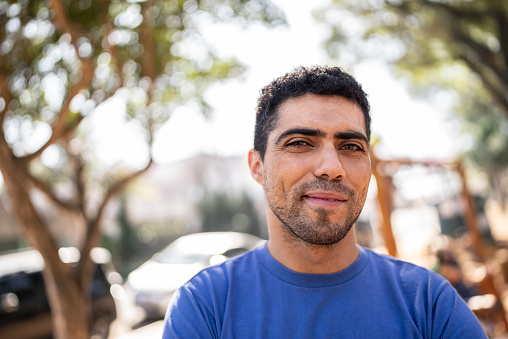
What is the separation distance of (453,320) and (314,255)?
0.49m

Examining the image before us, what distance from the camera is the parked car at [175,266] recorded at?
30.4ft

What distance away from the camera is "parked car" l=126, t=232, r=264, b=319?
9273mm

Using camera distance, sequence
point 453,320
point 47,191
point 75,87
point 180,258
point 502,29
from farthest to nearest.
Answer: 1. point 180,258
2. point 502,29
3. point 47,191
4. point 75,87
5. point 453,320

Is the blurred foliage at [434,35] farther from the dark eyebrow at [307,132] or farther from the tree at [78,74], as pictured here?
the dark eyebrow at [307,132]

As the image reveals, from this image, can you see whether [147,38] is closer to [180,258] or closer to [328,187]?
[328,187]

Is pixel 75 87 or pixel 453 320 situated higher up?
pixel 75 87

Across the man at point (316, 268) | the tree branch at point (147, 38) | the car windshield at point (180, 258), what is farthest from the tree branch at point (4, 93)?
the car windshield at point (180, 258)

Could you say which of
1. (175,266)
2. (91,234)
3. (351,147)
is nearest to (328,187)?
(351,147)

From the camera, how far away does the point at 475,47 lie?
376 inches

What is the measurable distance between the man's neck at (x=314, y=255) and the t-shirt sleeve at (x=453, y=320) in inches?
13.2

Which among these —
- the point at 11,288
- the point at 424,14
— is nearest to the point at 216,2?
the point at 11,288

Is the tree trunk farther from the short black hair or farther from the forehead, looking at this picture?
the forehead

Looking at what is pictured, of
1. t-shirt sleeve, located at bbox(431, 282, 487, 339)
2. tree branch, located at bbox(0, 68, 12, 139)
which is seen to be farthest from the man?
tree branch, located at bbox(0, 68, 12, 139)

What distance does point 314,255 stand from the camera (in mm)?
1552
